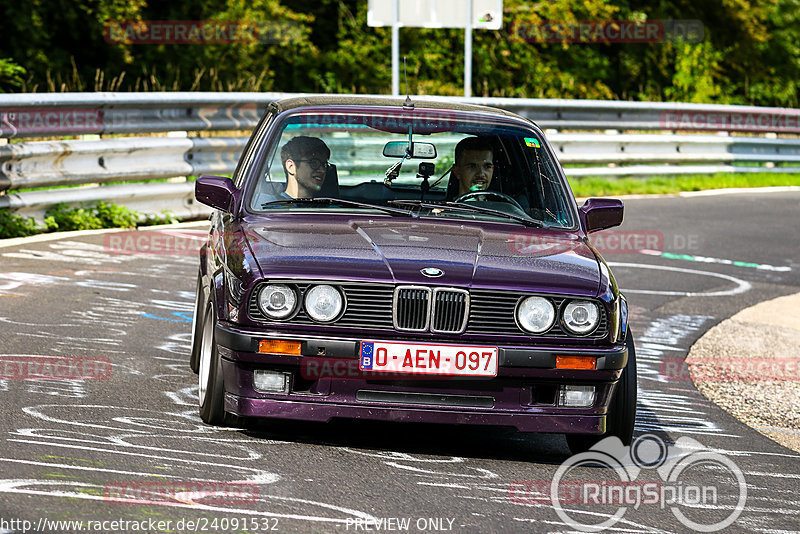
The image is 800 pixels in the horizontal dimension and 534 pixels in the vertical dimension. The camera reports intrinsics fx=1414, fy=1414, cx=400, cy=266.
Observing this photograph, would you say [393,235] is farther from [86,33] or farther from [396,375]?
[86,33]

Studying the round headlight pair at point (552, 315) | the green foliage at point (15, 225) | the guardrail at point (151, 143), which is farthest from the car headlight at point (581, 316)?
the green foliage at point (15, 225)

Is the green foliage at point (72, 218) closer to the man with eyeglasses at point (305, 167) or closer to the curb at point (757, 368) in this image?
the curb at point (757, 368)

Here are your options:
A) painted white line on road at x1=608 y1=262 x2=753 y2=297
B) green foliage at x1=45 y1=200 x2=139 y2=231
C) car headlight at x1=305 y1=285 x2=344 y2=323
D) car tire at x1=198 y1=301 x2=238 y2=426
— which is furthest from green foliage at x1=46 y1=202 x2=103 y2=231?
car headlight at x1=305 y1=285 x2=344 y2=323

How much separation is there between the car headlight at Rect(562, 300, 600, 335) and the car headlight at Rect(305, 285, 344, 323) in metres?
0.93

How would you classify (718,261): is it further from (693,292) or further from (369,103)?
(369,103)

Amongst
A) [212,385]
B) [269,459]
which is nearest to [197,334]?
[212,385]

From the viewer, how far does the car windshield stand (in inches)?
265

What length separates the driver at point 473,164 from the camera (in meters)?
7.10

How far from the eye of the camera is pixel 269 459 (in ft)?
18.1

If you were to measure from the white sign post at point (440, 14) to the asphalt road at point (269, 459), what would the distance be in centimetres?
1182

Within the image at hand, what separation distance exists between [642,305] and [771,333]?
1.22 meters

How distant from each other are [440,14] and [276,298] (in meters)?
15.8

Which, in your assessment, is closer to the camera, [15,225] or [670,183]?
[15,225]

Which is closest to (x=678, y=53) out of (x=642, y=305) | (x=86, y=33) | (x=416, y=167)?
(x=86, y=33)
